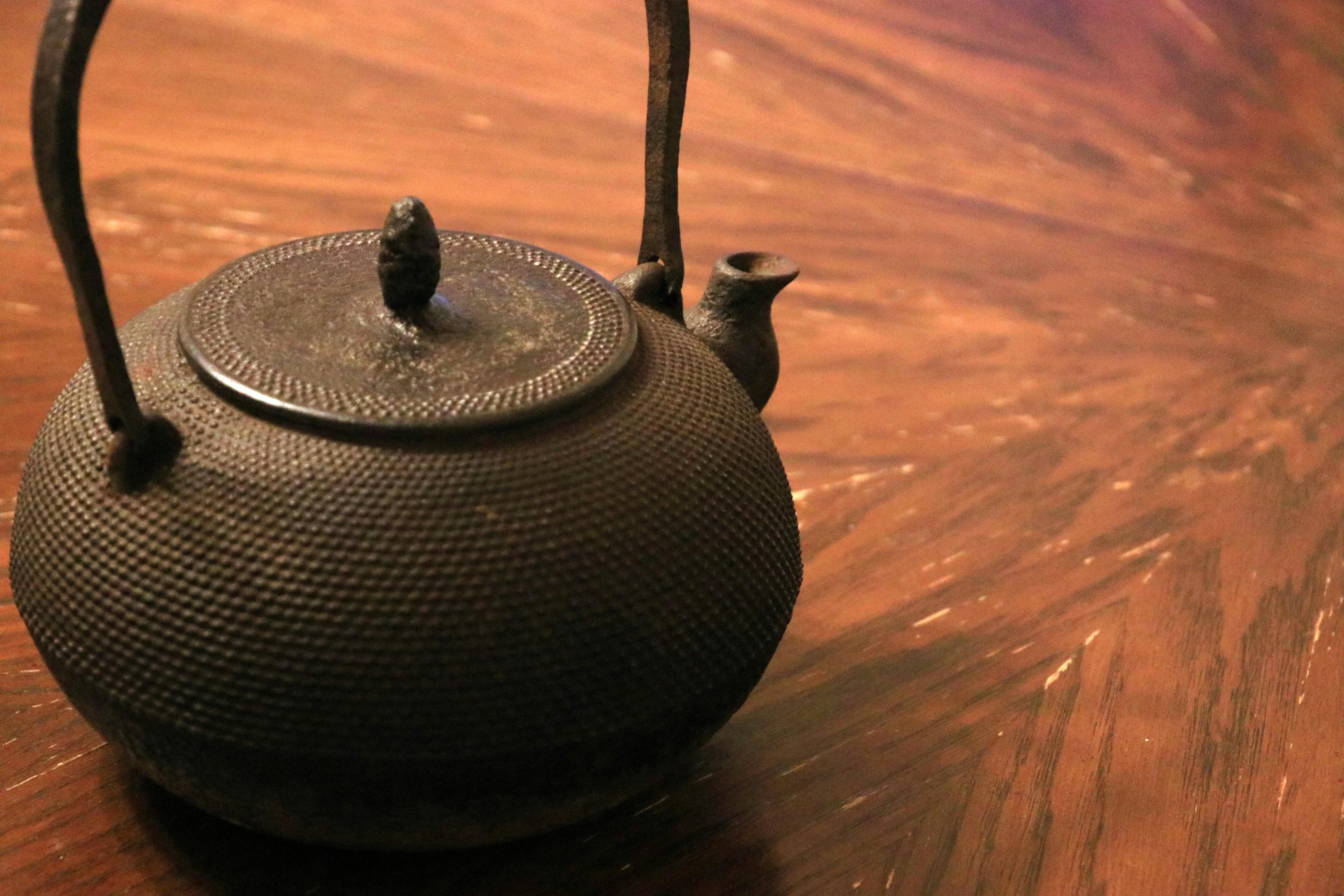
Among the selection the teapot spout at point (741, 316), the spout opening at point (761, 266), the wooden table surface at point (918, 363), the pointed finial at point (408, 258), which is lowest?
the wooden table surface at point (918, 363)

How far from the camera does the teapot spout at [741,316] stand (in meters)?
1.16

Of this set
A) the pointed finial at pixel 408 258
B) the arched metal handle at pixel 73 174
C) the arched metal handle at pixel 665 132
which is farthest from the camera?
the arched metal handle at pixel 665 132

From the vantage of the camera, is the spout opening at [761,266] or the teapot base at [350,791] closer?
the teapot base at [350,791]

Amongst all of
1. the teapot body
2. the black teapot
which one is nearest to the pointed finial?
the black teapot

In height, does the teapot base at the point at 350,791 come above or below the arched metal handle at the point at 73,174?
below

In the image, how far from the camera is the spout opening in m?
1.16

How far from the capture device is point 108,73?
2445 millimetres

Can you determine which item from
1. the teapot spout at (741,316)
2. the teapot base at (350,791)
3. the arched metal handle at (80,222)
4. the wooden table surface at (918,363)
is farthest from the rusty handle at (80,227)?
the teapot spout at (741,316)

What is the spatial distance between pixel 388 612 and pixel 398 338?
20 centimetres

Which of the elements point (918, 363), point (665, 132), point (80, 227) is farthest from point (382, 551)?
point (918, 363)

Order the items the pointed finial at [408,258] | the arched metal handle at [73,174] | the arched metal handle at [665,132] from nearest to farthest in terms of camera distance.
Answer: the arched metal handle at [73,174] → the pointed finial at [408,258] → the arched metal handle at [665,132]

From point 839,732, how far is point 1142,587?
425 mm

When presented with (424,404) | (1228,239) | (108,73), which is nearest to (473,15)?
(108,73)

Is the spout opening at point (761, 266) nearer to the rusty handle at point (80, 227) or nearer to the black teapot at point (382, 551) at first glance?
the black teapot at point (382, 551)
